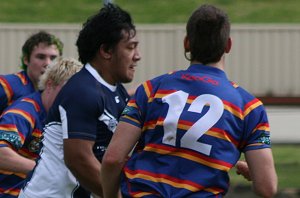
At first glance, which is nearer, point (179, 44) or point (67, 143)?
point (67, 143)

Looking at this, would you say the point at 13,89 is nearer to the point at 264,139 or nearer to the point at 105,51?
the point at 105,51

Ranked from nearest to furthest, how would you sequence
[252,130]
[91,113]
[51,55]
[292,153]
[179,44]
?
[252,130]
[91,113]
[51,55]
[292,153]
[179,44]

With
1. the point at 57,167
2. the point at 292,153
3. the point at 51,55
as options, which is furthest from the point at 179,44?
the point at 57,167

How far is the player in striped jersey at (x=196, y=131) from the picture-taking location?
13.0ft

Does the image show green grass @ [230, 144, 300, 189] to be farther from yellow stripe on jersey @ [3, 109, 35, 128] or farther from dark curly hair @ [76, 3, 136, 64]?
dark curly hair @ [76, 3, 136, 64]

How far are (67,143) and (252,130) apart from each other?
3.31 feet

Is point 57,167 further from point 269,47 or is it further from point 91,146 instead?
point 269,47

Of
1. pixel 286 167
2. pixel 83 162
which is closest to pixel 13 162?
pixel 83 162

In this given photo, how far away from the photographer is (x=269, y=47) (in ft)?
66.9

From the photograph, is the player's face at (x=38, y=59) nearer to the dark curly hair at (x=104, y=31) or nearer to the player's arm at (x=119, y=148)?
the dark curly hair at (x=104, y=31)

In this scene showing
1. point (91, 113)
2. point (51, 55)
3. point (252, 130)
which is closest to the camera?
point (252, 130)

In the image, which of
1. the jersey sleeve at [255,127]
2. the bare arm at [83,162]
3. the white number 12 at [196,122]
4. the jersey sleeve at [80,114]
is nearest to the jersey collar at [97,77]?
the jersey sleeve at [80,114]

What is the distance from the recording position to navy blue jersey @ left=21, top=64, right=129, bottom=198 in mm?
4613

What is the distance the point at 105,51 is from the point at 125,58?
0.32 ft
